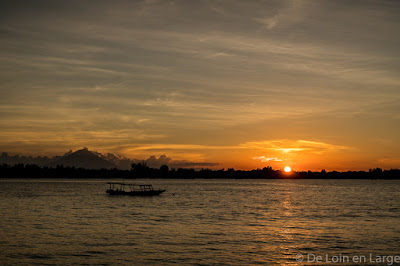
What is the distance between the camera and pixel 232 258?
41.2 meters

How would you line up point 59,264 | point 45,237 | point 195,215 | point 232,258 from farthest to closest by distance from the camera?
point 195,215, point 45,237, point 232,258, point 59,264

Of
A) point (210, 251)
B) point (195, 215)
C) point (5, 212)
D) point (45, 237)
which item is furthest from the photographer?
point (5, 212)

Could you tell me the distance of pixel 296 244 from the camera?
4906 centimetres

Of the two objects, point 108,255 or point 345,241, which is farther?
point 345,241

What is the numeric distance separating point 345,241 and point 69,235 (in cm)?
3706

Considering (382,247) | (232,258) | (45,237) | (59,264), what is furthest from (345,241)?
(45,237)

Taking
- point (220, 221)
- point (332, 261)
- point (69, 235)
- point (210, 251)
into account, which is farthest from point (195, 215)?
point (332, 261)

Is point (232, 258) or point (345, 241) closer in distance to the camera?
point (232, 258)

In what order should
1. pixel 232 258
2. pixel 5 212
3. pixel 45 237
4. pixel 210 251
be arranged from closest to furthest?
pixel 232 258, pixel 210 251, pixel 45 237, pixel 5 212

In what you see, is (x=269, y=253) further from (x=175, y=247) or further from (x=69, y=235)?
(x=69, y=235)

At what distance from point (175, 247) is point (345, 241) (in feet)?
72.8

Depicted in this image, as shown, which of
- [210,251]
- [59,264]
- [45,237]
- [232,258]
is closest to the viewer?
[59,264]

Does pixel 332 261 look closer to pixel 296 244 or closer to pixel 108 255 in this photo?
pixel 296 244

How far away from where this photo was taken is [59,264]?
38.7 meters
